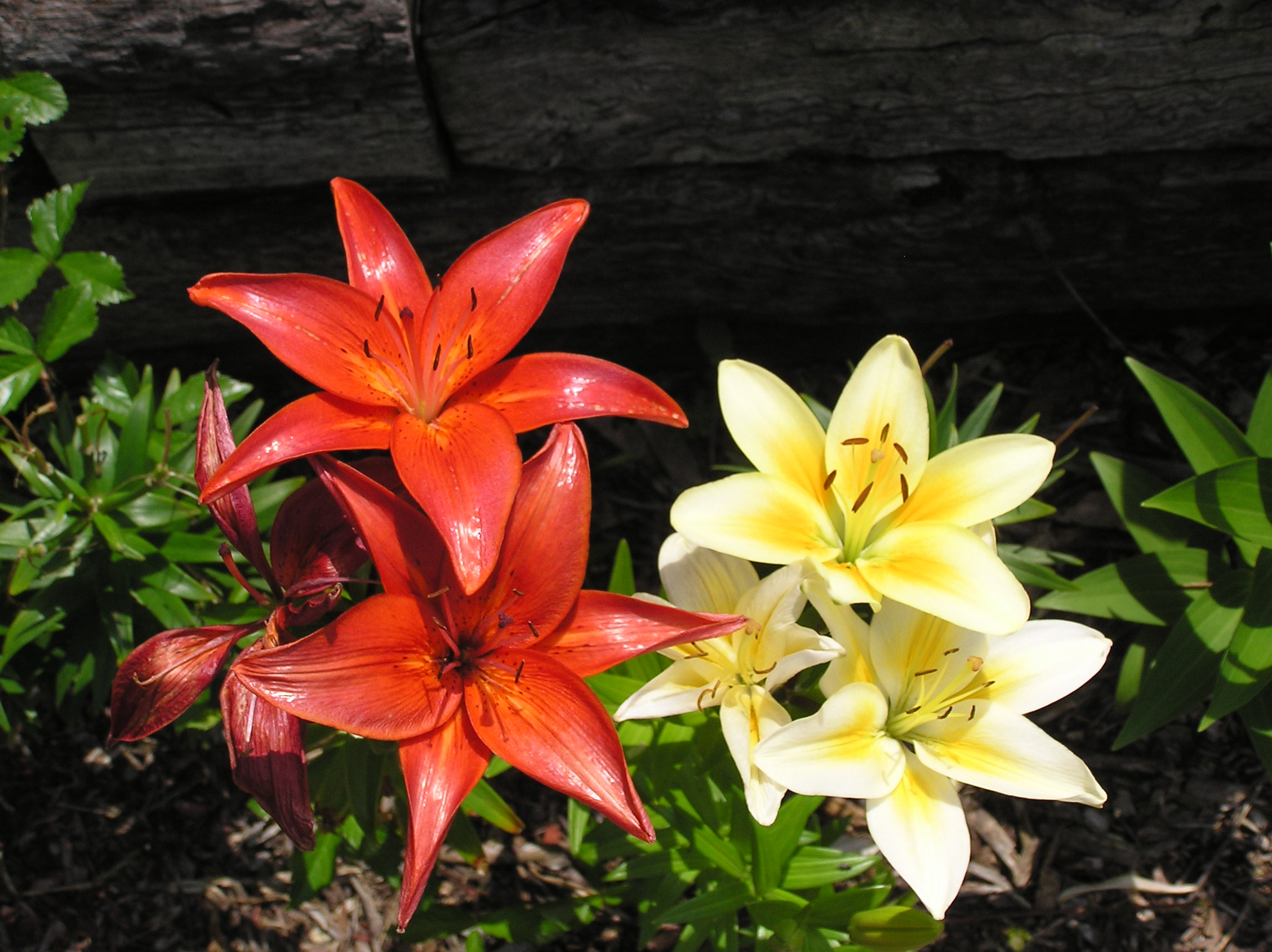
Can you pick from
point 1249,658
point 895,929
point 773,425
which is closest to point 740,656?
point 773,425

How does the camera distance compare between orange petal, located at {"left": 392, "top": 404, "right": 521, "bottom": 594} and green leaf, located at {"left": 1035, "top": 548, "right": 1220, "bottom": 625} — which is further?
green leaf, located at {"left": 1035, "top": 548, "right": 1220, "bottom": 625}

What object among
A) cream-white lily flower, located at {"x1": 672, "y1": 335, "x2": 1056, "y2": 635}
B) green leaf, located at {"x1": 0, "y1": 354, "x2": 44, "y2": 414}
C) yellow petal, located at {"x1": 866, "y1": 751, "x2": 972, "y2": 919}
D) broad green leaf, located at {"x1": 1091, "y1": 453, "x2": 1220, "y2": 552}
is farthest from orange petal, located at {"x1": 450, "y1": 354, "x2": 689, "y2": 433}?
broad green leaf, located at {"x1": 1091, "y1": 453, "x2": 1220, "y2": 552}

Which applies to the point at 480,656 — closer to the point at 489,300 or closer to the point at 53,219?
the point at 489,300

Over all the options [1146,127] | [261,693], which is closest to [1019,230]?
[1146,127]

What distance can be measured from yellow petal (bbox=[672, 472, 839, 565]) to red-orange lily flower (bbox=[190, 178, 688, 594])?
0.15 metres

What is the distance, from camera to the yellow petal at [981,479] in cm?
123

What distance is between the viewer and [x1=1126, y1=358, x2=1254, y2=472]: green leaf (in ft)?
5.91

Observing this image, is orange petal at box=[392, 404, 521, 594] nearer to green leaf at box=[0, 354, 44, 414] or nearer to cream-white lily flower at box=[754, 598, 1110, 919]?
cream-white lily flower at box=[754, 598, 1110, 919]

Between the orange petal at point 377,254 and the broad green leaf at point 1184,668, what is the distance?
1371 millimetres

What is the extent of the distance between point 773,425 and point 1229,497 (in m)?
0.82

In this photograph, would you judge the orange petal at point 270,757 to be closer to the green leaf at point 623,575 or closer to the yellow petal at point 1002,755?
the green leaf at point 623,575

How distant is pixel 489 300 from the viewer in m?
1.37

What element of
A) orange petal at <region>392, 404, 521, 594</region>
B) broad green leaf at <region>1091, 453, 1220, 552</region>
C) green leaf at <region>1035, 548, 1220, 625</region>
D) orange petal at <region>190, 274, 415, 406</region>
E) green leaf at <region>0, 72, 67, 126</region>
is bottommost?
green leaf at <region>1035, 548, 1220, 625</region>

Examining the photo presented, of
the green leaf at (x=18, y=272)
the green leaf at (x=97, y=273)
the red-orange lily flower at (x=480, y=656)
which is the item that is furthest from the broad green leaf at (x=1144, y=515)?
the green leaf at (x=18, y=272)
